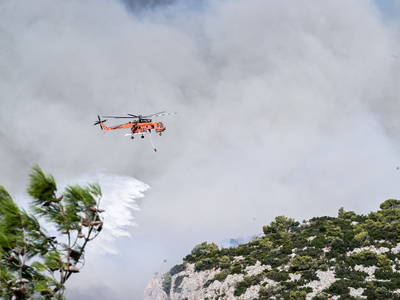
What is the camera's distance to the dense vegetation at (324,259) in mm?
26844

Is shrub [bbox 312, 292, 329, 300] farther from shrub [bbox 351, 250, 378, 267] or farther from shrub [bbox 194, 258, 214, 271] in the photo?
shrub [bbox 194, 258, 214, 271]

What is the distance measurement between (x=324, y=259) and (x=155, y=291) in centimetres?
2623

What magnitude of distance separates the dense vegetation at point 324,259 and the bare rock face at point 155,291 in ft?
3.86

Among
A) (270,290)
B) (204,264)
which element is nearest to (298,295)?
(270,290)

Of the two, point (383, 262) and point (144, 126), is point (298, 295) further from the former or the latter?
point (144, 126)

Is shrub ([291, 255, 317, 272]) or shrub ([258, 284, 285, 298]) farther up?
shrub ([291, 255, 317, 272])

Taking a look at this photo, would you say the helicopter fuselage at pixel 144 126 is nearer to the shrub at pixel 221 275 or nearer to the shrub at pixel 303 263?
the shrub at pixel 221 275

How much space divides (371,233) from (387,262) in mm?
8421

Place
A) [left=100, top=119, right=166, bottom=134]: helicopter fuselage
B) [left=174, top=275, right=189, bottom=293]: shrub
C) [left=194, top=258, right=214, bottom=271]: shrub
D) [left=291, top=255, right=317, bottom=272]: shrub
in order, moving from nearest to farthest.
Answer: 1. [left=291, top=255, right=317, bottom=272]: shrub
2. [left=194, top=258, right=214, bottom=271]: shrub
3. [left=174, top=275, right=189, bottom=293]: shrub
4. [left=100, top=119, right=166, bottom=134]: helicopter fuselage

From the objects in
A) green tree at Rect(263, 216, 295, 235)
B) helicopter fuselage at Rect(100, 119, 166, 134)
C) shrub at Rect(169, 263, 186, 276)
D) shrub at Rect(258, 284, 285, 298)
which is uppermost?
helicopter fuselage at Rect(100, 119, 166, 134)

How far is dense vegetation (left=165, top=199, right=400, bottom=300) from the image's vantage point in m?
26.8

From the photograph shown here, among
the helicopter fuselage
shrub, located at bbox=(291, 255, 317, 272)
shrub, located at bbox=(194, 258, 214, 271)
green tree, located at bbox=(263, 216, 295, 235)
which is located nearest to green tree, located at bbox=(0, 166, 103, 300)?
shrub, located at bbox=(291, 255, 317, 272)

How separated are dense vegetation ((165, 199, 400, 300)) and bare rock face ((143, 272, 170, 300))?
1178 millimetres

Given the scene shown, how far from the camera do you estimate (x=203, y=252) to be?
163 ft
